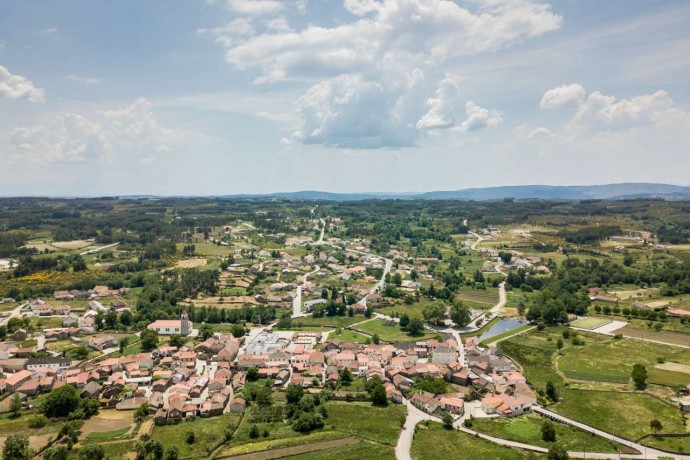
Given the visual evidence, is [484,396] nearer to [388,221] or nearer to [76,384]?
[76,384]

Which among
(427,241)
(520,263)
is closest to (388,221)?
(427,241)

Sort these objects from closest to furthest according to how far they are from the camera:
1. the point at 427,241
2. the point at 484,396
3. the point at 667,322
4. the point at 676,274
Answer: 1. the point at 484,396
2. the point at 667,322
3. the point at 676,274
4. the point at 427,241

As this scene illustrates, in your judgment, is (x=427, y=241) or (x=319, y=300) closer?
(x=319, y=300)

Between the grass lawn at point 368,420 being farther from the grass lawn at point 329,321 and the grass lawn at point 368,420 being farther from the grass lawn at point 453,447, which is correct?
the grass lawn at point 329,321

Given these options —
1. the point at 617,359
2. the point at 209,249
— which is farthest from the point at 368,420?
the point at 209,249

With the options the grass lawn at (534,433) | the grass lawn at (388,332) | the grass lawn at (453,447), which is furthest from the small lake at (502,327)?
the grass lawn at (453,447)

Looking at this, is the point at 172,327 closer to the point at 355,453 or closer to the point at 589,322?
the point at 355,453

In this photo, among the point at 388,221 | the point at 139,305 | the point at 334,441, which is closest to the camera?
the point at 334,441
